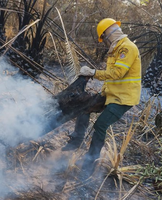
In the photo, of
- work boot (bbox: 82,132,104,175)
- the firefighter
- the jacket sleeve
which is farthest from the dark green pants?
the jacket sleeve

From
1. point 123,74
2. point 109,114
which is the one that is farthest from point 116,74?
point 109,114

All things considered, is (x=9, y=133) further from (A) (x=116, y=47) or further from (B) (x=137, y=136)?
(B) (x=137, y=136)

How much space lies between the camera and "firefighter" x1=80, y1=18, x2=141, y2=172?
3.20 metres

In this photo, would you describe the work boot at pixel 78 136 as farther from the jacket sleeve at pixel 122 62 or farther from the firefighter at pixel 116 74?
the jacket sleeve at pixel 122 62

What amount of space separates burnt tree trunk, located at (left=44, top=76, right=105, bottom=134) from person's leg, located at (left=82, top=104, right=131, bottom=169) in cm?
24

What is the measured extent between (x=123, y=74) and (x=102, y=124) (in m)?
0.72

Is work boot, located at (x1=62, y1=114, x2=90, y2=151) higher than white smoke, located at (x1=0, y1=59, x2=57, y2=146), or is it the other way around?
white smoke, located at (x1=0, y1=59, x2=57, y2=146)

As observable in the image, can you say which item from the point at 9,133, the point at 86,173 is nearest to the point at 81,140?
the point at 86,173

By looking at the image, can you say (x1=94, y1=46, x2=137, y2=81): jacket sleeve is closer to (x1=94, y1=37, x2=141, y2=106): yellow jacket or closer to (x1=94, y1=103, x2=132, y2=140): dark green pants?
(x1=94, y1=37, x2=141, y2=106): yellow jacket

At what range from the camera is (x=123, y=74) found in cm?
319

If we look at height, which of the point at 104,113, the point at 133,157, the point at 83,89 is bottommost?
the point at 133,157

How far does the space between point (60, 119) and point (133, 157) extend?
161 centimetres

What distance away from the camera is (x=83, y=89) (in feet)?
11.1

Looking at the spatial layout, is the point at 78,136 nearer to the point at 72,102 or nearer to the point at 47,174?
the point at 72,102
